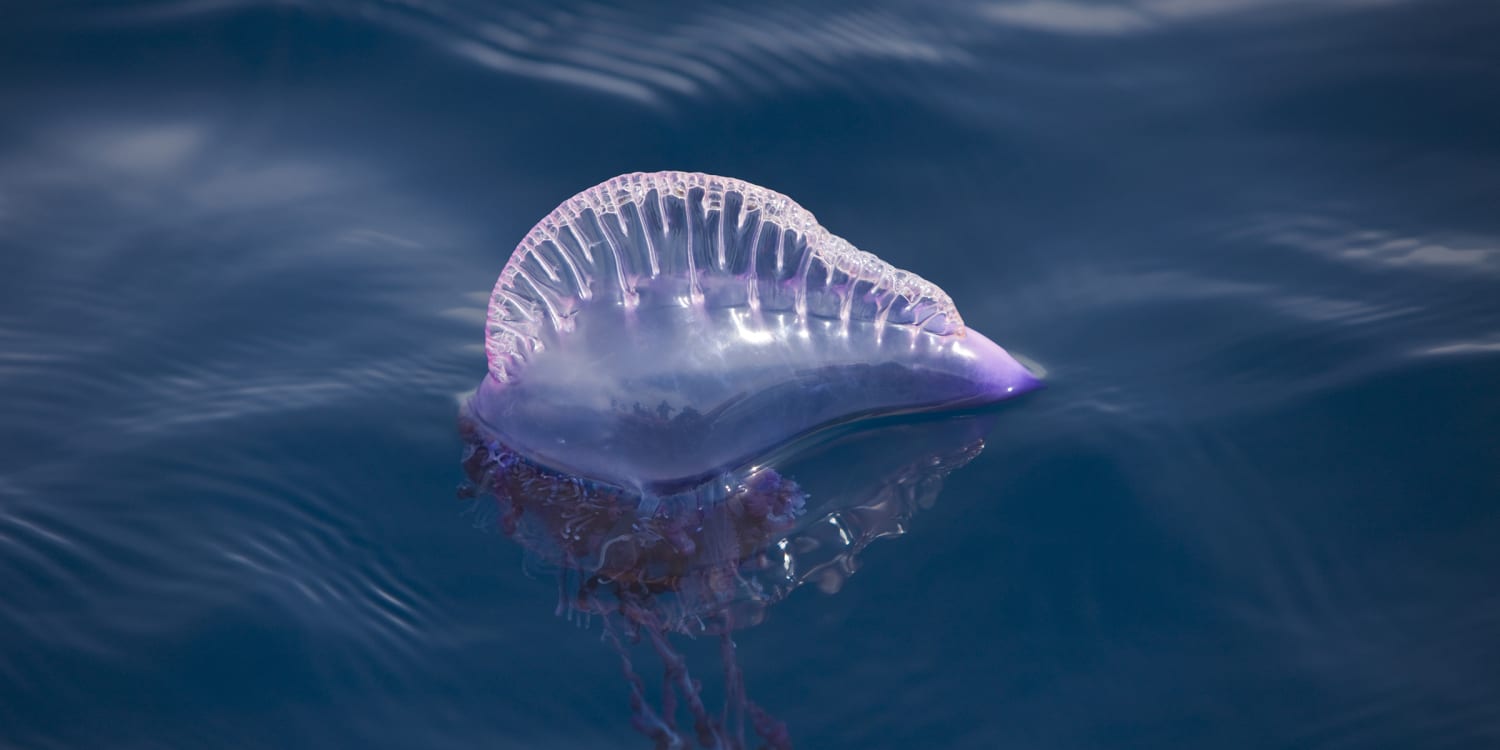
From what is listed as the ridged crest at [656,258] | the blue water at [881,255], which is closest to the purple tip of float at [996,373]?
the blue water at [881,255]

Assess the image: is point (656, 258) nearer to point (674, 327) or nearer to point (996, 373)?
point (674, 327)

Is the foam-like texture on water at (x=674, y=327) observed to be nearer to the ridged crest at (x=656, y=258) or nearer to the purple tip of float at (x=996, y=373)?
the ridged crest at (x=656, y=258)

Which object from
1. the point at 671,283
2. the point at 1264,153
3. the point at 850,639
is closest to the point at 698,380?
the point at 671,283

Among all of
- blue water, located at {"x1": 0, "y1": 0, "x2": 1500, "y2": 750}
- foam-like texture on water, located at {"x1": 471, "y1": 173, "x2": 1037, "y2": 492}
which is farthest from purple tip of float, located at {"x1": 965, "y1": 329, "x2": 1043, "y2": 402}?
foam-like texture on water, located at {"x1": 471, "y1": 173, "x2": 1037, "y2": 492}

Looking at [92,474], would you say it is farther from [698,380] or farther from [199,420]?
[698,380]

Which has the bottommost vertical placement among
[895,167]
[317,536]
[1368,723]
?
[1368,723]

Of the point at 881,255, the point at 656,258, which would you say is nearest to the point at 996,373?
the point at 881,255
